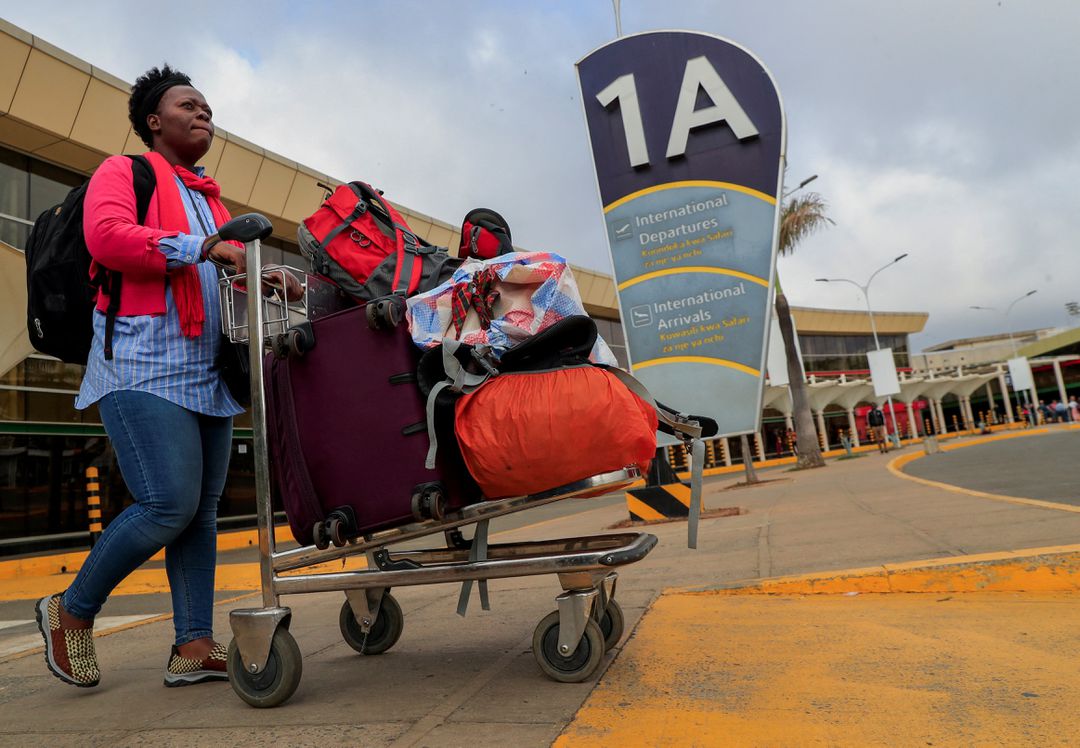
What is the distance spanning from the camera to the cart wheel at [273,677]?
196 centimetres

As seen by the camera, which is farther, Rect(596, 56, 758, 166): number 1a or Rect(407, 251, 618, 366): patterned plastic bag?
Rect(596, 56, 758, 166): number 1a

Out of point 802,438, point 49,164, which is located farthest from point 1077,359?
point 49,164

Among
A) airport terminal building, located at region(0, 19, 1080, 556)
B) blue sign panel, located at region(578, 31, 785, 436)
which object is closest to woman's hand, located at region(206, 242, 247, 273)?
blue sign panel, located at region(578, 31, 785, 436)

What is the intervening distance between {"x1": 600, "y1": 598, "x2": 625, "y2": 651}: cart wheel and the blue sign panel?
5.68 m

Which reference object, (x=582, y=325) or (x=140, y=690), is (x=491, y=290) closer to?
(x=582, y=325)

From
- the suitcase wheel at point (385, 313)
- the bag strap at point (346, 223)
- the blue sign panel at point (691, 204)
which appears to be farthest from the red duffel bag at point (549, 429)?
the blue sign panel at point (691, 204)

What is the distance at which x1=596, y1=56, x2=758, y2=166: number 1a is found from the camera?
7.61m

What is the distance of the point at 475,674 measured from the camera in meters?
2.17

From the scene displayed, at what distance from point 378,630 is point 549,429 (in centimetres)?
126

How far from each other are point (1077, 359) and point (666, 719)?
76.7m

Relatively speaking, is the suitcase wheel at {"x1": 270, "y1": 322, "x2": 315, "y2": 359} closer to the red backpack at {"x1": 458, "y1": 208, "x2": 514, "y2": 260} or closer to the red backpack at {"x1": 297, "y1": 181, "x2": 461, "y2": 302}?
the red backpack at {"x1": 297, "y1": 181, "x2": 461, "y2": 302}

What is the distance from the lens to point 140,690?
7.57 feet

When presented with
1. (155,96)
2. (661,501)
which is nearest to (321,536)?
(155,96)

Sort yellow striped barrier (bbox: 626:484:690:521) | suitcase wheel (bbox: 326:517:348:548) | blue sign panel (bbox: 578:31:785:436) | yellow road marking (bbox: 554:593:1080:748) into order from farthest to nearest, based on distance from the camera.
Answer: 1. yellow striped barrier (bbox: 626:484:690:521)
2. blue sign panel (bbox: 578:31:785:436)
3. suitcase wheel (bbox: 326:517:348:548)
4. yellow road marking (bbox: 554:593:1080:748)
